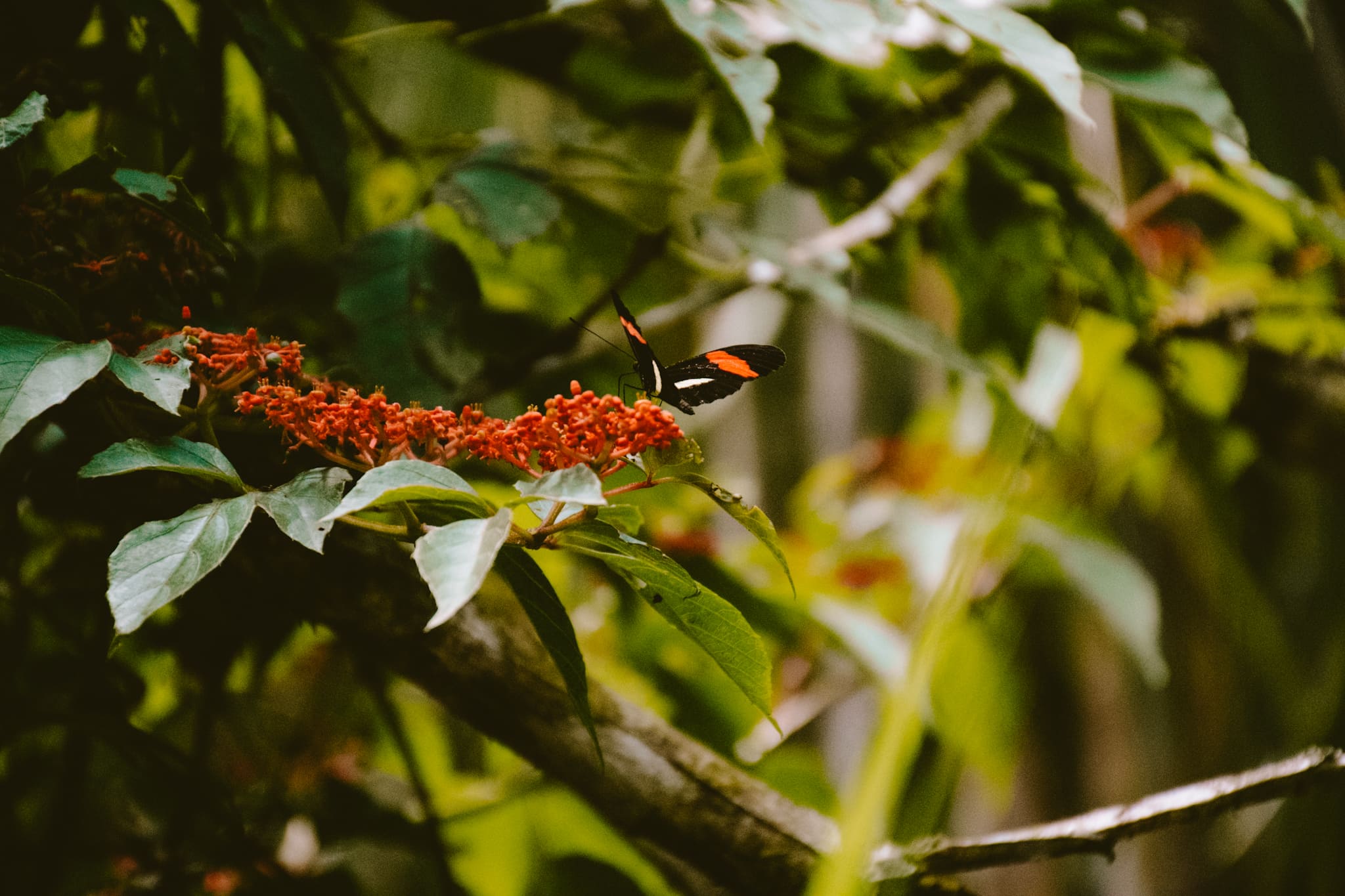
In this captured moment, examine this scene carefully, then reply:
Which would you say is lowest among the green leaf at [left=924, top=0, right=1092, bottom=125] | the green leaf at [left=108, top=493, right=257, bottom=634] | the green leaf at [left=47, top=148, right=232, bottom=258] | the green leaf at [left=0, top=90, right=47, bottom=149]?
the green leaf at [left=108, top=493, right=257, bottom=634]

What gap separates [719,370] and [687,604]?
0.60 ft

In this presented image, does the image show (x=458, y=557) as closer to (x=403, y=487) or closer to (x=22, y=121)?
(x=403, y=487)

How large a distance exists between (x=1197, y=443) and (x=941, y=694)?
0.43 meters

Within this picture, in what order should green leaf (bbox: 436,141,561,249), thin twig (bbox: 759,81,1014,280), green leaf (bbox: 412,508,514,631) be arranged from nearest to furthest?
1. green leaf (bbox: 412,508,514,631)
2. green leaf (bbox: 436,141,561,249)
3. thin twig (bbox: 759,81,1014,280)

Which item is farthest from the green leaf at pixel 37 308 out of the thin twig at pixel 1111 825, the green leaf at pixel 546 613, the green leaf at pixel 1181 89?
the green leaf at pixel 1181 89

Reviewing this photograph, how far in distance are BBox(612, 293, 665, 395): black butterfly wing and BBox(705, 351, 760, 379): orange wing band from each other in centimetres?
3

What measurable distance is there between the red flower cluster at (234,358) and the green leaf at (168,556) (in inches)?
2.8

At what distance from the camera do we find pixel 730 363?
0.48 m

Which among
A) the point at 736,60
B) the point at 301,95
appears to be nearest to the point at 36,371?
the point at 301,95

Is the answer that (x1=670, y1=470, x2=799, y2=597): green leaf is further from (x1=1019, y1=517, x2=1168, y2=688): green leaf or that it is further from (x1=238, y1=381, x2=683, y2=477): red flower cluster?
(x1=1019, y1=517, x2=1168, y2=688): green leaf

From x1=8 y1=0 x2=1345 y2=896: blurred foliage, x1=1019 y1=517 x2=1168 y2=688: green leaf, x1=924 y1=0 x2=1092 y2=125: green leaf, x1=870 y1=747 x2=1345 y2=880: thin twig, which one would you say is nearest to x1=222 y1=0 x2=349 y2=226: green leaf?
x1=8 y1=0 x2=1345 y2=896: blurred foliage

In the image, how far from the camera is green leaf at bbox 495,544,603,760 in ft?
1.11

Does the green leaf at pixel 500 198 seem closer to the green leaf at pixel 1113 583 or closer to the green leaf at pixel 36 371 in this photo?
A: the green leaf at pixel 36 371

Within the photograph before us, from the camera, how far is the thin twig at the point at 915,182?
78cm
